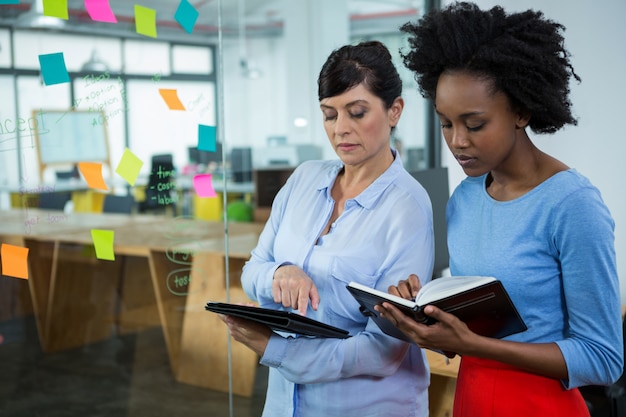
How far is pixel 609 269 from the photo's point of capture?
1231 millimetres

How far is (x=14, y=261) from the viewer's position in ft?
6.61

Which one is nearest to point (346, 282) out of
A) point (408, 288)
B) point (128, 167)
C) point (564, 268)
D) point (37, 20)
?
point (408, 288)

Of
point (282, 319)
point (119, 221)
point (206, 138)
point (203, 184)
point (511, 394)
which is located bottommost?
point (511, 394)

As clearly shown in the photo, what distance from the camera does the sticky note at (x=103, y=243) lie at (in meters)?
2.24

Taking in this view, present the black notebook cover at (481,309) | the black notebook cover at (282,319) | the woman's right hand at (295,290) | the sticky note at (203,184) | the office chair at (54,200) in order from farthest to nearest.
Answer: the sticky note at (203,184) → the office chair at (54,200) → the woman's right hand at (295,290) → the black notebook cover at (282,319) → the black notebook cover at (481,309)

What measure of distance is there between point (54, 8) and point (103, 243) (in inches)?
28.8

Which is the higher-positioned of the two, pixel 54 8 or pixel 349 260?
pixel 54 8

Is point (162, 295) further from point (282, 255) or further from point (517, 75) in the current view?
point (517, 75)

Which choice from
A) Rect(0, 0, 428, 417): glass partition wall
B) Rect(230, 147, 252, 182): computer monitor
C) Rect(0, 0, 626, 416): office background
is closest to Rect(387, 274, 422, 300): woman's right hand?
Rect(0, 0, 428, 417): glass partition wall

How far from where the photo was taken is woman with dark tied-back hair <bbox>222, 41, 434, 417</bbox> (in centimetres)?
150

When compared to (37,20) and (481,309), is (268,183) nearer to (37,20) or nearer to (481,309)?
(37,20)

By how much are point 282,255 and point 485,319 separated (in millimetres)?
518

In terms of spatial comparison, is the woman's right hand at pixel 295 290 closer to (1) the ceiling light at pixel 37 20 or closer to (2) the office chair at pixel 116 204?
(2) the office chair at pixel 116 204

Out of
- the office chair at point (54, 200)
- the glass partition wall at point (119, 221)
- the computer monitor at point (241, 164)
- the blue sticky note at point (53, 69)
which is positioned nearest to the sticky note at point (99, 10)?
the glass partition wall at point (119, 221)
